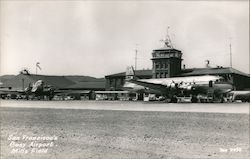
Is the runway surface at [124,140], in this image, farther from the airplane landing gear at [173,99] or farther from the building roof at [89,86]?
the building roof at [89,86]

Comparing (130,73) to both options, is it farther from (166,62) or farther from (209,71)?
(209,71)

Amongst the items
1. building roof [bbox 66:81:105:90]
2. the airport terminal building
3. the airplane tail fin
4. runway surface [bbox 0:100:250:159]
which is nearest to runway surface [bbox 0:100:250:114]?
runway surface [bbox 0:100:250:159]

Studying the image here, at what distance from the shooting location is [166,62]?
230 feet

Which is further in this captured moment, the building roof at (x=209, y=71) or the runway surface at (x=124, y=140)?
the building roof at (x=209, y=71)

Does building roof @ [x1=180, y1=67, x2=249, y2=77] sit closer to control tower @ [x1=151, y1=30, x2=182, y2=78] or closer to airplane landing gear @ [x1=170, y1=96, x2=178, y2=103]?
control tower @ [x1=151, y1=30, x2=182, y2=78]

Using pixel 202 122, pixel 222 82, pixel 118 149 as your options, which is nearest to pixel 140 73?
pixel 222 82

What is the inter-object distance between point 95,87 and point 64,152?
84575mm

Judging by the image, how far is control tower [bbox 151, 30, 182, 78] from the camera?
6744 cm

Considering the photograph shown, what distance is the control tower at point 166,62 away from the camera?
6744 centimetres

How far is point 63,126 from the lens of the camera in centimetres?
1502

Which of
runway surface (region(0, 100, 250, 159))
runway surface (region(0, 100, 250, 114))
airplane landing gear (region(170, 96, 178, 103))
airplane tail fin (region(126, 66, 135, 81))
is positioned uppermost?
airplane tail fin (region(126, 66, 135, 81))

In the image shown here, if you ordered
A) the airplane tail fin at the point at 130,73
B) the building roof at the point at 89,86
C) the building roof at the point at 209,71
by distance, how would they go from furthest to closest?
the building roof at the point at 89,86 → the building roof at the point at 209,71 → the airplane tail fin at the point at 130,73

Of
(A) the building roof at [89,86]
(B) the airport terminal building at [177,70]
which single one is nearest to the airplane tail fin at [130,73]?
(B) the airport terminal building at [177,70]

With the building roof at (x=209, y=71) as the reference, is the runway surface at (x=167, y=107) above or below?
below
